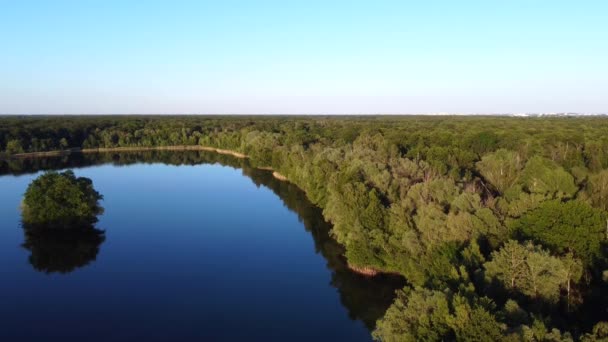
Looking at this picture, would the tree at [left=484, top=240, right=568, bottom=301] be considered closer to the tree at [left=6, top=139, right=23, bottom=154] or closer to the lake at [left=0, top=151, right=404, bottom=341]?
the lake at [left=0, top=151, right=404, bottom=341]

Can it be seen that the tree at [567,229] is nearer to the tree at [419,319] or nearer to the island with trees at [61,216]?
the tree at [419,319]

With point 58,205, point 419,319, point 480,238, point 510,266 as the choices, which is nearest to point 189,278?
point 58,205

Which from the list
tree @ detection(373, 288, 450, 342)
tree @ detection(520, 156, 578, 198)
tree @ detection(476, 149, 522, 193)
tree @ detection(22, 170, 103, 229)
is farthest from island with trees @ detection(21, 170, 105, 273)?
tree @ detection(476, 149, 522, 193)

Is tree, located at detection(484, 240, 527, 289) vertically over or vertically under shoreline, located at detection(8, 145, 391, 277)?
over

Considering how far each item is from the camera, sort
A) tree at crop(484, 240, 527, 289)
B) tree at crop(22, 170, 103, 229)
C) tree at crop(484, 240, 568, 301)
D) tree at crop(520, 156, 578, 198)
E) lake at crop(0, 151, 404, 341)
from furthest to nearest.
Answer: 1. tree at crop(22, 170, 103, 229)
2. tree at crop(520, 156, 578, 198)
3. lake at crop(0, 151, 404, 341)
4. tree at crop(484, 240, 527, 289)
5. tree at crop(484, 240, 568, 301)

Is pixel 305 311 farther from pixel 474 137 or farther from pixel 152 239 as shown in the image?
pixel 474 137

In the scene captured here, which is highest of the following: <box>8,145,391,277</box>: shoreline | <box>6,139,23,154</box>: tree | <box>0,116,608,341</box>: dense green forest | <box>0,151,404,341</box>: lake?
<box>0,116,608,341</box>: dense green forest

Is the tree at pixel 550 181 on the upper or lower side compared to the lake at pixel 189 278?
upper

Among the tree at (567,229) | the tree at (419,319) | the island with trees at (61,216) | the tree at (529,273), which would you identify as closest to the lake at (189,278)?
the island with trees at (61,216)
